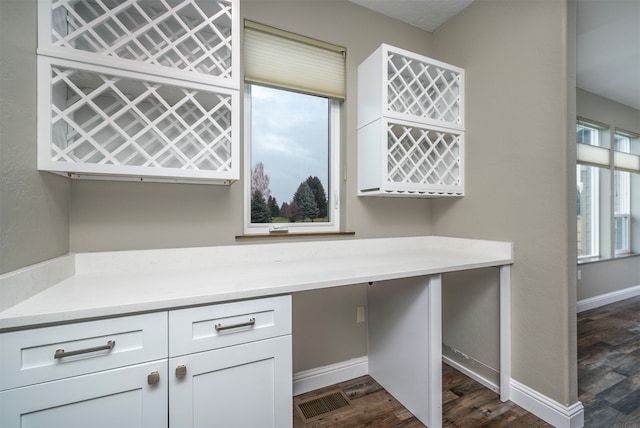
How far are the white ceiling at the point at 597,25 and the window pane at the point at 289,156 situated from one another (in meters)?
0.86

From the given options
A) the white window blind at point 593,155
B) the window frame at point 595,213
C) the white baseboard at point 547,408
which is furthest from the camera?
the window frame at point 595,213

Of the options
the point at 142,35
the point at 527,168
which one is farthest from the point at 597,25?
the point at 142,35

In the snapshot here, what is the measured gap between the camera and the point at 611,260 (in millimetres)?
3666

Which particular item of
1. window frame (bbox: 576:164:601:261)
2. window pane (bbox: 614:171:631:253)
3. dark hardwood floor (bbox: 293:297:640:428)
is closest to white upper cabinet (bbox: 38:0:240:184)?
dark hardwood floor (bbox: 293:297:640:428)

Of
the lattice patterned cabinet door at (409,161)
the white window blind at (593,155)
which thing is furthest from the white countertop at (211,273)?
the white window blind at (593,155)

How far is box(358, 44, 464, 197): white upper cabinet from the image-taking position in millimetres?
1805

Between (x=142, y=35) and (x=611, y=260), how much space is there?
5.21 meters

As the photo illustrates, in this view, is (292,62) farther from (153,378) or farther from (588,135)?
(588,135)

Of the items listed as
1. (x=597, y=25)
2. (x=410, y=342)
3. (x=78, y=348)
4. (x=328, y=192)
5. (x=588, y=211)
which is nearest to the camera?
(x=78, y=348)

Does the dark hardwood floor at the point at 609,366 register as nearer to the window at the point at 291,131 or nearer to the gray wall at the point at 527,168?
the gray wall at the point at 527,168

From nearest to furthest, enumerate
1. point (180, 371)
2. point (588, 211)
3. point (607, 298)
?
point (180, 371), point (607, 298), point (588, 211)

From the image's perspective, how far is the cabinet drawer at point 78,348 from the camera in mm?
827

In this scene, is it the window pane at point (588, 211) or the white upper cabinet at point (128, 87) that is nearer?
the white upper cabinet at point (128, 87)

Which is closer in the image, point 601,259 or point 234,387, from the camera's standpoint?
point 234,387
